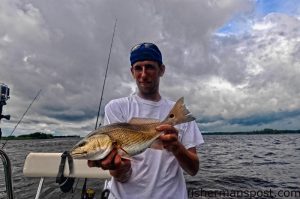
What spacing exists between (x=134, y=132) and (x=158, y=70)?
921 mm

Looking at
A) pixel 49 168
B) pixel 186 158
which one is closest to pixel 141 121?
pixel 186 158

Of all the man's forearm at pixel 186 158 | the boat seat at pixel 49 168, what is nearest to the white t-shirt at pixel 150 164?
the man's forearm at pixel 186 158

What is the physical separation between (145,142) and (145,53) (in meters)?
1.08

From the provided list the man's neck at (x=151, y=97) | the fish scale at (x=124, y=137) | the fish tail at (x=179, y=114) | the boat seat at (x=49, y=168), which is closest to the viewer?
the fish scale at (x=124, y=137)

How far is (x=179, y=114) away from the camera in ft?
10.2

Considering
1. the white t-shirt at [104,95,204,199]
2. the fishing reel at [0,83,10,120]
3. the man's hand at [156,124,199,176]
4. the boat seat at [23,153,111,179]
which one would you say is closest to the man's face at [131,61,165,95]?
the white t-shirt at [104,95,204,199]

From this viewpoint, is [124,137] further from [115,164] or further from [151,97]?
[151,97]

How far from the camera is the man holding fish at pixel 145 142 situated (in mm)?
3000

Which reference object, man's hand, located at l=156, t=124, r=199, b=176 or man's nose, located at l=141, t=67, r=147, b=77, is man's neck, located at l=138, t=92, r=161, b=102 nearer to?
man's nose, located at l=141, t=67, r=147, b=77

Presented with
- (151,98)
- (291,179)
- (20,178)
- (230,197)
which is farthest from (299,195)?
(20,178)

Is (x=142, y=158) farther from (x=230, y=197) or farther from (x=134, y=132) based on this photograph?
(x=230, y=197)

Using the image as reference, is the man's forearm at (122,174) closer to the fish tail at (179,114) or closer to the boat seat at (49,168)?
the fish tail at (179,114)

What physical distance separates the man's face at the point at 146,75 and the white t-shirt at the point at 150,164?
6.3 inches

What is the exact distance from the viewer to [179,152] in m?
3.16
